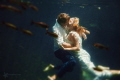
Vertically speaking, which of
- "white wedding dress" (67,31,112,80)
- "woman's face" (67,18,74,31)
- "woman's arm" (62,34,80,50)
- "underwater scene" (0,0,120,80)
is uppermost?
"underwater scene" (0,0,120,80)

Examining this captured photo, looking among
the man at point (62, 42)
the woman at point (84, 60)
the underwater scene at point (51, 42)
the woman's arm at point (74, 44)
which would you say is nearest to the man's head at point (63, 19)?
the man at point (62, 42)

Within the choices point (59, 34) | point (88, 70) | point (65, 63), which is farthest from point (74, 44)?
point (88, 70)

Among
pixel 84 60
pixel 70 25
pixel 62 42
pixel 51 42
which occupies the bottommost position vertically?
pixel 84 60

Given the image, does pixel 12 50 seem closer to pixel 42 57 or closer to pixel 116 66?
pixel 42 57

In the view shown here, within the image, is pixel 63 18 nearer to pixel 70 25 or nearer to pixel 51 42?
pixel 70 25

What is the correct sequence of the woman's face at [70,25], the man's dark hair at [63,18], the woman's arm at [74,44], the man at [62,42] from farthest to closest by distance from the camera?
1. the woman's face at [70,25]
2. the man's dark hair at [63,18]
3. the man at [62,42]
4. the woman's arm at [74,44]

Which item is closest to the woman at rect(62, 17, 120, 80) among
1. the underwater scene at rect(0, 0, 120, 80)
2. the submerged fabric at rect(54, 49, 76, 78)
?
the submerged fabric at rect(54, 49, 76, 78)

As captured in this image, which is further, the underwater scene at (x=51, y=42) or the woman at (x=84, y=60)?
the underwater scene at (x=51, y=42)

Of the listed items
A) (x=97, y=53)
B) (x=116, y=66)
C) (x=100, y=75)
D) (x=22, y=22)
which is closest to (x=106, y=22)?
(x=97, y=53)

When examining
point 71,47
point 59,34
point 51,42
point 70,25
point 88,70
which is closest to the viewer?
point 71,47

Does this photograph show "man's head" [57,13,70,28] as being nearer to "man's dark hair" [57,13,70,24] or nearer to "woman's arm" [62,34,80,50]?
"man's dark hair" [57,13,70,24]

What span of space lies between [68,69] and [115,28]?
16.0 m

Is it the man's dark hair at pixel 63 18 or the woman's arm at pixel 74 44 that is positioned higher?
the man's dark hair at pixel 63 18

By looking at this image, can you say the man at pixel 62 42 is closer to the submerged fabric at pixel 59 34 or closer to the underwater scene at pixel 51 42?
the submerged fabric at pixel 59 34
